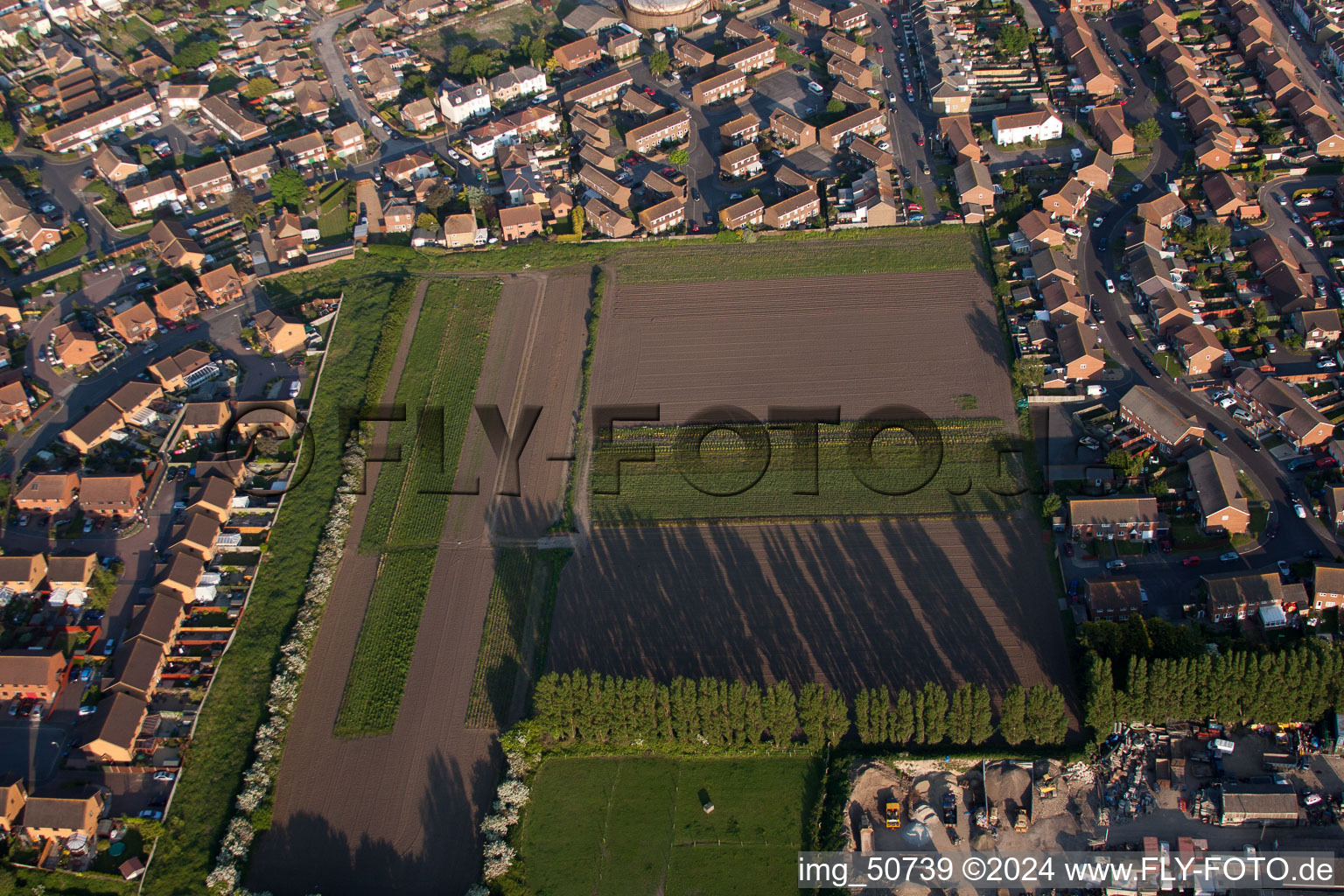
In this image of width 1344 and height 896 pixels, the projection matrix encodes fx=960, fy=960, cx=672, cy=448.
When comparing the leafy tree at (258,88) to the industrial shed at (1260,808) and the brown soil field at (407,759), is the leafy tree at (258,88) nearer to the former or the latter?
the brown soil field at (407,759)

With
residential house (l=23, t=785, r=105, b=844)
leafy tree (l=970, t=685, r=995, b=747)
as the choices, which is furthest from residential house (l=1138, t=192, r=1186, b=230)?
residential house (l=23, t=785, r=105, b=844)

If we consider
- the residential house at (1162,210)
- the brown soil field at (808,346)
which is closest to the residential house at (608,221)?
the brown soil field at (808,346)

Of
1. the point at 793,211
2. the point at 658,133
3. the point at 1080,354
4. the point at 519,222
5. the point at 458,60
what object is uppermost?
the point at 458,60

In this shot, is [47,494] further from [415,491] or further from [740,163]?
[740,163]

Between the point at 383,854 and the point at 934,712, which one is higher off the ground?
the point at 383,854

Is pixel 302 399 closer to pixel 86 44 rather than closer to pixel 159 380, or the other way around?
pixel 159 380

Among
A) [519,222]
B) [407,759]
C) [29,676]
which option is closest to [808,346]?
[519,222]
